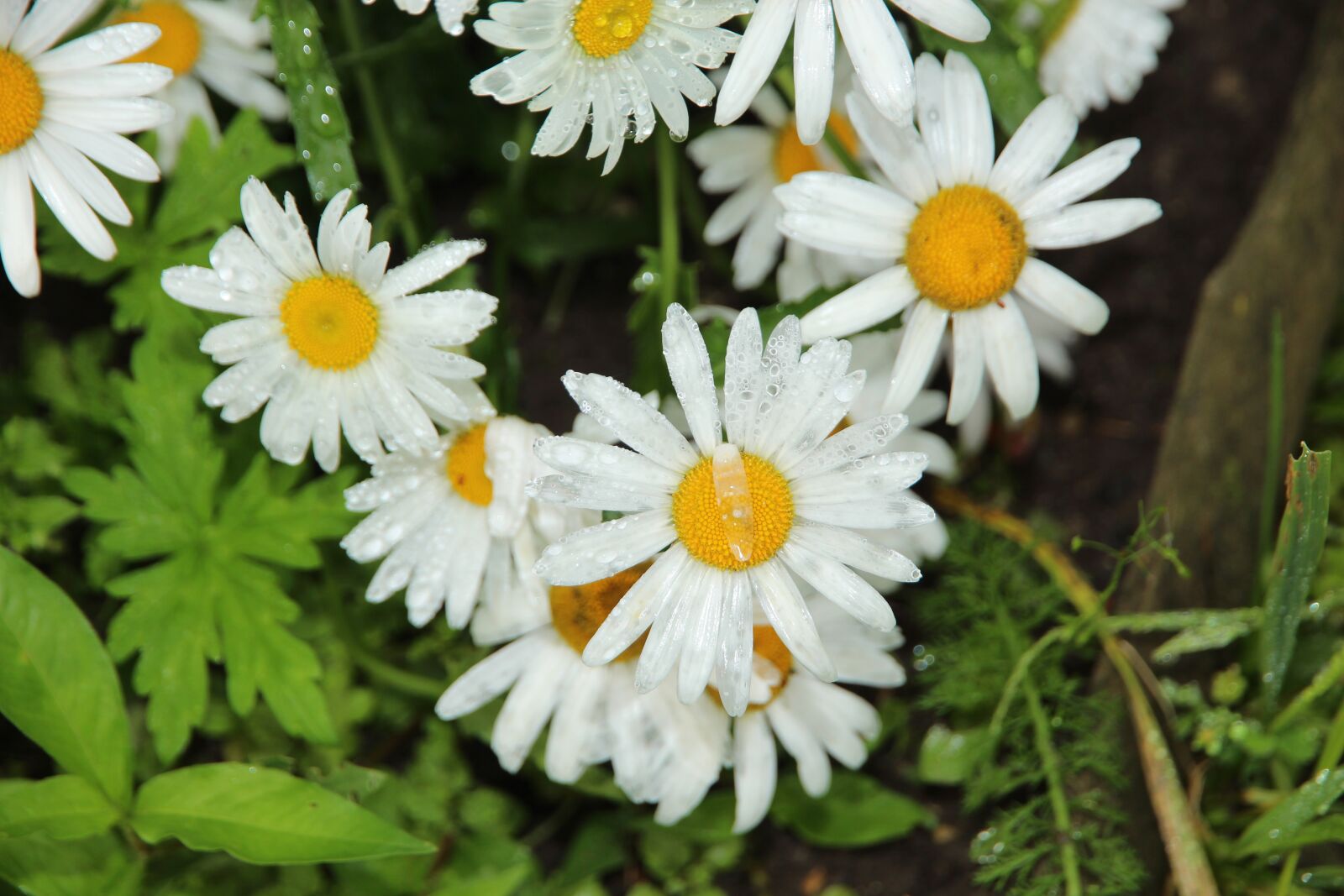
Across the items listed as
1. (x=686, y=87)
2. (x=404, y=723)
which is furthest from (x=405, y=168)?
(x=404, y=723)

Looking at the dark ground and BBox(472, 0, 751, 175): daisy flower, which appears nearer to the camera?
BBox(472, 0, 751, 175): daisy flower

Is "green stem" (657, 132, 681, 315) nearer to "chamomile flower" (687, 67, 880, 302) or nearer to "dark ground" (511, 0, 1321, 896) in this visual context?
"chamomile flower" (687, 67, 880, 302)

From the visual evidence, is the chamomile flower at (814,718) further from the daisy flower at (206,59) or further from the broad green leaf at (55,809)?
the daisy flower at (206,59)

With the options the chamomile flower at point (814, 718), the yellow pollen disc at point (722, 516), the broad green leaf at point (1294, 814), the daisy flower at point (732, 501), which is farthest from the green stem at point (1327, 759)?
the yellow pollen disc at point (722, 516)

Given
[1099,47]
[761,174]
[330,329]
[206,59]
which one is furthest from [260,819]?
[1099,47]

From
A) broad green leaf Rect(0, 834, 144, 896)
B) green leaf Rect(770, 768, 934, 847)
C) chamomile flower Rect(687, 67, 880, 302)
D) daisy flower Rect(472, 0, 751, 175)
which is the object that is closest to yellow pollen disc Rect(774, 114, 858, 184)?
chamomile flower Rect(687, 67, 880, 302)

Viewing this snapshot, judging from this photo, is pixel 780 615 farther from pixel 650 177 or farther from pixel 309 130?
pixel 650 177
